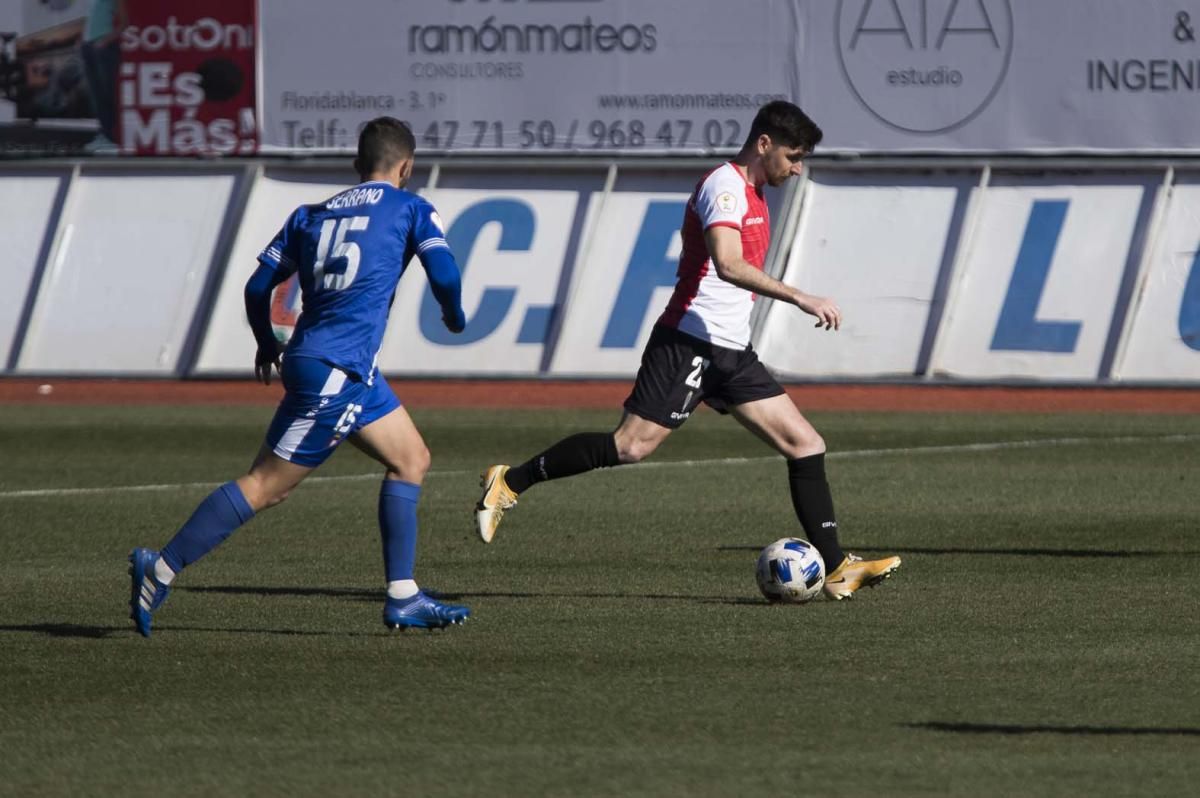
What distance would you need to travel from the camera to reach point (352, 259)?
7.67 meters

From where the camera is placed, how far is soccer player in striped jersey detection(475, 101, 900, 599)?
28.3 ft

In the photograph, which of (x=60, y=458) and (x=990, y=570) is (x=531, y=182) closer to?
(x=60, y=458)

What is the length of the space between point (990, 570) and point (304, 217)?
3438mm

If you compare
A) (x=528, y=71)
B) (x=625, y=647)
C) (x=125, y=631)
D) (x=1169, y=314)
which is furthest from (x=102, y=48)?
(x=625, y=647)

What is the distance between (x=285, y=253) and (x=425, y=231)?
510 millimetres

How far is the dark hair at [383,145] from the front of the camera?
776 cm

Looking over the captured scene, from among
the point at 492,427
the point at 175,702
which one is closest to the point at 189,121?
the point at 492,427

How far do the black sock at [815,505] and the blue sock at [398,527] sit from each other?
173 centimetres

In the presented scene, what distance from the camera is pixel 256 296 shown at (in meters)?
7.76

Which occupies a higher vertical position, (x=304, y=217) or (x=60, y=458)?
(x=304, y=217)

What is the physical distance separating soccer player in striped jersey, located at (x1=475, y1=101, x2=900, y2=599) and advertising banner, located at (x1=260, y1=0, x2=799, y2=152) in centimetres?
1217

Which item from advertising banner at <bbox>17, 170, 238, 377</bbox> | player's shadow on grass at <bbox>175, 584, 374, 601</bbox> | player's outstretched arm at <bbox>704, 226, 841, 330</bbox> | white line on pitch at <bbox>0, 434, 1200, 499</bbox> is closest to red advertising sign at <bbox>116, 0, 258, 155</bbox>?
advertising banner at <bbox>17, 170, 238, 377</bbox>

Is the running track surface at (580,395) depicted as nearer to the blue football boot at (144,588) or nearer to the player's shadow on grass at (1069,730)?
the blue football boot at (144,588)

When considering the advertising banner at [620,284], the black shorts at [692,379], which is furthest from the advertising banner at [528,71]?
the black shorts at [692,379]
